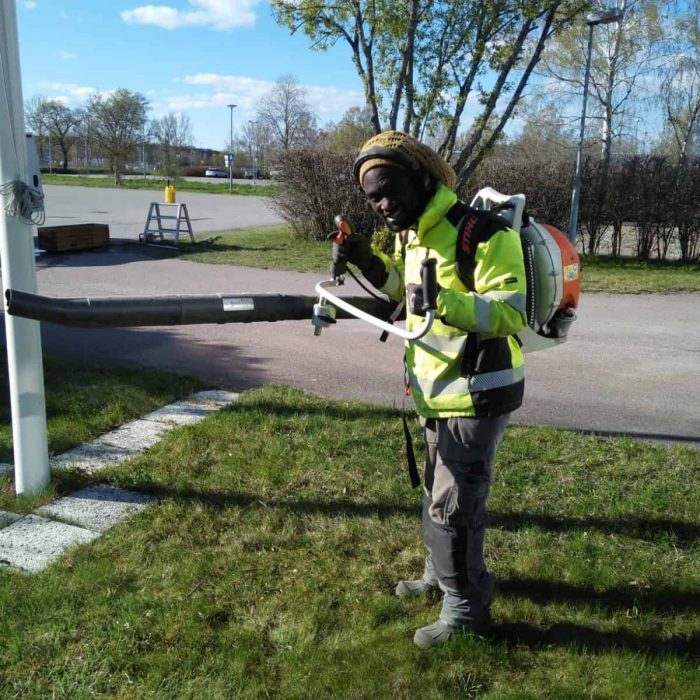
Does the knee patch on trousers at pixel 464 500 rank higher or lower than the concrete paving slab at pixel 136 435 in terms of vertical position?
higher

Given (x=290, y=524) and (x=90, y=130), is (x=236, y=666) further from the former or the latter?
(x=90, y=130)

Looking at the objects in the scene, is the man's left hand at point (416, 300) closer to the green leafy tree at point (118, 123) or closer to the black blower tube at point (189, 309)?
the black blower tube at point (189, 309)

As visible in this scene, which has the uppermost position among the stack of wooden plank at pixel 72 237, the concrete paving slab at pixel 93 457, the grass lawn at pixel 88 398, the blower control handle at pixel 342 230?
the blower control handle at pixel 342 230

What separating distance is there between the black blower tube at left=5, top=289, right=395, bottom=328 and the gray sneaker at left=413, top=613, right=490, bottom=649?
1.51 meters

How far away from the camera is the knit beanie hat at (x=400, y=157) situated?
8.15ft

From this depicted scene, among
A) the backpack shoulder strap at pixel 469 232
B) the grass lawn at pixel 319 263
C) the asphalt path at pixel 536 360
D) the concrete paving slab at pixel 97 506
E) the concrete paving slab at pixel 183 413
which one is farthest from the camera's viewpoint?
the grass lawn at pixel 319 263

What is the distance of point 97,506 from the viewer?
154 inches

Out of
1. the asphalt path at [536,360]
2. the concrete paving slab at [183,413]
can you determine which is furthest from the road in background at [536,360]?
the concrete paving slab at [183,413]

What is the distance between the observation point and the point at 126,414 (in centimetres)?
534

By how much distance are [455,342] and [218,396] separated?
369cm

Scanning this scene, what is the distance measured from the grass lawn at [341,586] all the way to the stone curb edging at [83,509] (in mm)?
124

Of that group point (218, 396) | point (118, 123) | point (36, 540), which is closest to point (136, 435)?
point (218, 396)

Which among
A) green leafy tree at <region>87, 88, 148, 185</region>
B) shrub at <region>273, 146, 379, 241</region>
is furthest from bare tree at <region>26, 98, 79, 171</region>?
shrub at <region>273, 146, 379, 241</region>

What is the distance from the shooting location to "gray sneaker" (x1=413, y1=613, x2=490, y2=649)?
278 cm
